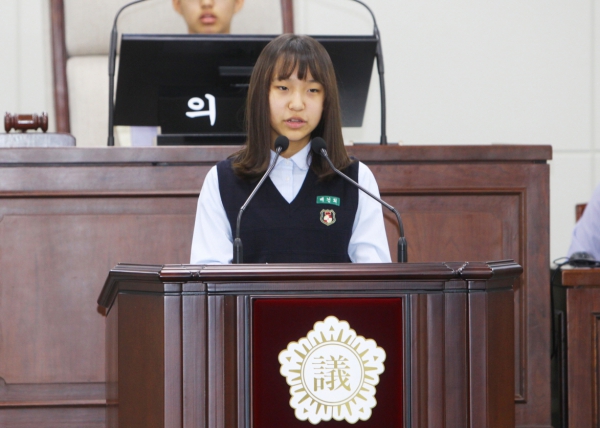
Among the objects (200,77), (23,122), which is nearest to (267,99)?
(200,77)

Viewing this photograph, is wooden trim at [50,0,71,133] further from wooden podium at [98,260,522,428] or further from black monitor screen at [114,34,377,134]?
wooden podium at [98,260,522,428]

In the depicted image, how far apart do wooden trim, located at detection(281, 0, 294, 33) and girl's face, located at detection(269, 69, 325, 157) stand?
197 centimetres

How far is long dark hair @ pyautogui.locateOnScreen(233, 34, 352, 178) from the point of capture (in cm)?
161

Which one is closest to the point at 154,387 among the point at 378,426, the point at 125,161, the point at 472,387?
the point at 378,426

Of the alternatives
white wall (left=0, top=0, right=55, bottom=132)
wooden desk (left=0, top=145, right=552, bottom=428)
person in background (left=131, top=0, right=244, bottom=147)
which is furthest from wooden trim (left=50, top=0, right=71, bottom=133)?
wooden desk (left=0, top=145, right=552, bottom=428)

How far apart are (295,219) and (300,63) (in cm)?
31

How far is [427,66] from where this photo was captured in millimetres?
3711

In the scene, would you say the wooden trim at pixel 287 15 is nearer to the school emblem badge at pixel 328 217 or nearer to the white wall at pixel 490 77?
the white wall at pixel 490 77

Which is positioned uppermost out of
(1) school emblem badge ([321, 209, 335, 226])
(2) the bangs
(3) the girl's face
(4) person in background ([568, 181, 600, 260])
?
(2) the bangs

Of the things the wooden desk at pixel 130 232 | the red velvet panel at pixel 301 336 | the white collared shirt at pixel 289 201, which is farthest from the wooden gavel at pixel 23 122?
the red velvet panel at pixel 301 336

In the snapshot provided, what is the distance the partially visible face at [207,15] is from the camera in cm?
283

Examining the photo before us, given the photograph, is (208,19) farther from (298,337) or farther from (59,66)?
(298,337)

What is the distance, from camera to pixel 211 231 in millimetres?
1617

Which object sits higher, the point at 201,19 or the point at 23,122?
the point at 201,19
